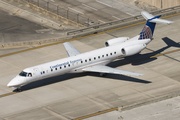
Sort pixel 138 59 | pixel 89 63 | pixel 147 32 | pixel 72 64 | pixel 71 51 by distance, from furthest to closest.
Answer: pixel 138 59 < pixel 71 51 < pixel 147 32 < pixel 89 63 < pixel 72 64

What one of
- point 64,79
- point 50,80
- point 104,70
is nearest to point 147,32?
point 104,70

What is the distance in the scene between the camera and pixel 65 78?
49062mm

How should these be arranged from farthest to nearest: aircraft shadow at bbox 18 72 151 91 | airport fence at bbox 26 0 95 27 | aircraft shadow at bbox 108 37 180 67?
airport fence at bbox 26 0 95 27
aircraft shadow at bbox 108 37 180 67
aircraft shadow at bbox 18 72 151 91

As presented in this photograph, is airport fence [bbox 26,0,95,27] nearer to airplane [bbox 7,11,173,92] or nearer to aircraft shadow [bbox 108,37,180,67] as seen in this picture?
aircraft shadow [bbox 108,37,180,67]

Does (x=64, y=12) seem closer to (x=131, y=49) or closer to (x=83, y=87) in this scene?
(x=131, y=49)

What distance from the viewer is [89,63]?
48312 mm

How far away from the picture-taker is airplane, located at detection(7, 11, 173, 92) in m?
45.5

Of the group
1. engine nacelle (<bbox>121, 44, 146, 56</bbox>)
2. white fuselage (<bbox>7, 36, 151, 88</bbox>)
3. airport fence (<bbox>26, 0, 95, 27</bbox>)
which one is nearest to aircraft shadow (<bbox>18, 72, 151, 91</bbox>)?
white fuselage (<bbox>7, 36, 151, 88</bbox>)

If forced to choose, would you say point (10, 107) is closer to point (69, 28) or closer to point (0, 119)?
point (0, 119)

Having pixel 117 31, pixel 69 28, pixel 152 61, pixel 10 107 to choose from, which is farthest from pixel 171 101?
pixel 69 28

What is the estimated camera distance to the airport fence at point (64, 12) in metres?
71.0

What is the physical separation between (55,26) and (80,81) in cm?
2388

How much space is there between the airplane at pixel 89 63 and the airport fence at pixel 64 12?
1973 centimetres

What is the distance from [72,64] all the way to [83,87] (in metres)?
3.08
